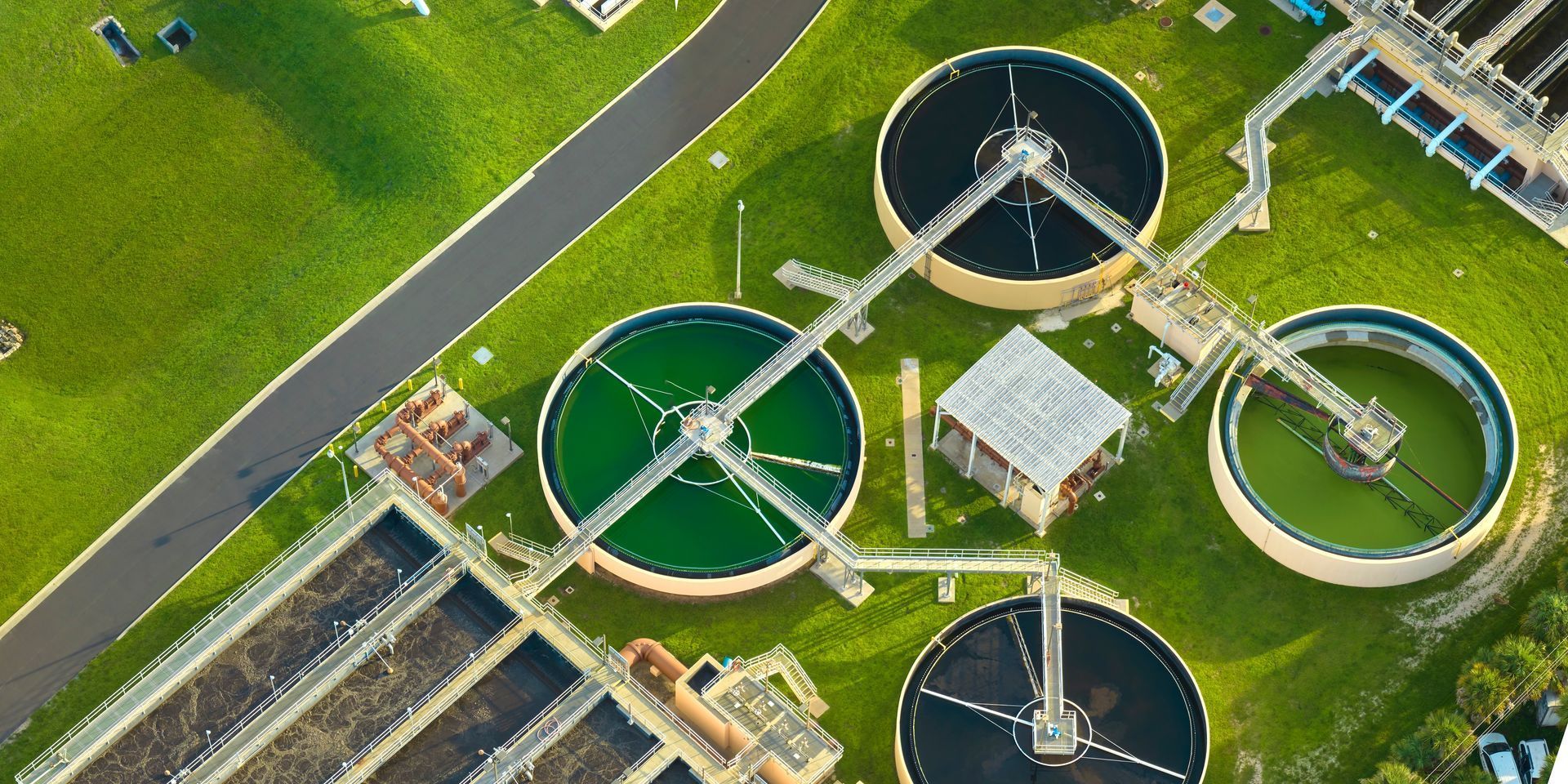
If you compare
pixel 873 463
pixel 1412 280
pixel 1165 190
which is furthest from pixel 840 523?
pixel 1412 280

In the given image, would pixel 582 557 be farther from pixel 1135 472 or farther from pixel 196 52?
pixel 196 52

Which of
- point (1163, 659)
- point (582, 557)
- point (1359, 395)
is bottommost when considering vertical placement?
point (582, 557)

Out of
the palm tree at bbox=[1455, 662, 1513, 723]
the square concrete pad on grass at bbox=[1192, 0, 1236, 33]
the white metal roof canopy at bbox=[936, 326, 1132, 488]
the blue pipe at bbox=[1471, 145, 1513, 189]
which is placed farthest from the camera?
the square concrete pad on grass at bbox=[1192, 0, 1236, 33]

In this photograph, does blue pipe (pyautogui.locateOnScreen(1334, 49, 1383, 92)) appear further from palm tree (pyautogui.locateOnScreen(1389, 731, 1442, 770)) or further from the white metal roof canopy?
palm tree (pyautogui.locateOnScreen(1389, 731, 1442, 770))

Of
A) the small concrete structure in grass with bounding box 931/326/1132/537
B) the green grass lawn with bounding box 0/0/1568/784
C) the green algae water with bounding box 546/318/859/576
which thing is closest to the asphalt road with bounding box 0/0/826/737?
the green grass lawn with bounding box 0/0/1568/784

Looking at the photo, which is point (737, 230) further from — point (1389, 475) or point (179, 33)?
point (1389, 475)

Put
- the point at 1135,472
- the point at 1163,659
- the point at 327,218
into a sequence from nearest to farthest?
the point at 1163,659, the point at 1135,472, the point at 327,218

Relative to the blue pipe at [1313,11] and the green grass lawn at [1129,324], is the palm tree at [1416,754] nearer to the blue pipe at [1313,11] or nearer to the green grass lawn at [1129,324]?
the green grass lawn at [1129,324]

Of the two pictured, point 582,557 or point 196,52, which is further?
point 196,52
